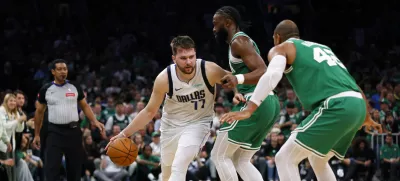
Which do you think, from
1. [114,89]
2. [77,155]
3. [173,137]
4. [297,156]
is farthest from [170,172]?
[114,89]

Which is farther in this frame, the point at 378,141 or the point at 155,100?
the point at 378,141

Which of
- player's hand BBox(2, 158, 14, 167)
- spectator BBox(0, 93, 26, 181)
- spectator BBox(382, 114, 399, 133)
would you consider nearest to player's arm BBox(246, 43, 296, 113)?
spectator BBox(0, 93, 26, 181)

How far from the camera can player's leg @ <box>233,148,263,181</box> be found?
22.6 ft

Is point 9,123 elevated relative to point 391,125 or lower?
elevated

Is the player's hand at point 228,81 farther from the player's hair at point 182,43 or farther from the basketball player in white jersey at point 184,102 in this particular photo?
the player's hair at point 182,43

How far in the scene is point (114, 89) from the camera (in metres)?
18.1

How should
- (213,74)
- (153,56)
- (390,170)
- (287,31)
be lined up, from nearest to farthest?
(287,31) → (213,74) → (390,170) → (153,56)

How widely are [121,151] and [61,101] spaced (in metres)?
2.73

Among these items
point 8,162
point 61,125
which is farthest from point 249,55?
point 8,162

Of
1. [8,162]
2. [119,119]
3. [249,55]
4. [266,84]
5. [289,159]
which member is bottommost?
[119,119]

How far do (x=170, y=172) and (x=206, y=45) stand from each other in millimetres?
13269

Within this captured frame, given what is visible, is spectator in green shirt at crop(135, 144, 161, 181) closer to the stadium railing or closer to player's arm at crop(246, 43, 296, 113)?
the stadium railing

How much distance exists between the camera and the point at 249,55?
22.5ft

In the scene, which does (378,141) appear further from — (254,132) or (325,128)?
(325,128)
